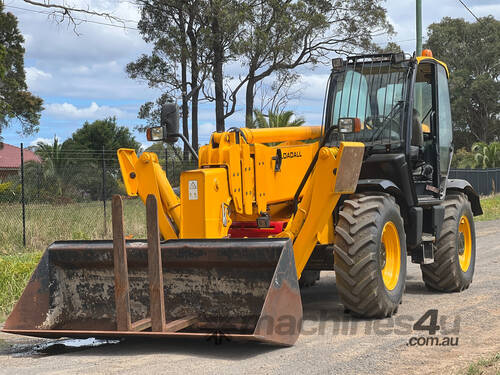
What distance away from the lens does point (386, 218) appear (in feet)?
23.8

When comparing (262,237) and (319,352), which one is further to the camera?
(262,237)

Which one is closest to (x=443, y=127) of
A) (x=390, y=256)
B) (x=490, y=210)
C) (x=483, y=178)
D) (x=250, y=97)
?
(x=390, y=256)

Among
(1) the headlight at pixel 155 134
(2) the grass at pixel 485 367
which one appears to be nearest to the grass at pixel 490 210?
(1) the headlight at pixel 155 134

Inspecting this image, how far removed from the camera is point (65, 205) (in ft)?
52.9

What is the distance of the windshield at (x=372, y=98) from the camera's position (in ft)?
27.6

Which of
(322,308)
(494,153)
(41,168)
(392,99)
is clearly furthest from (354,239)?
(494,153)

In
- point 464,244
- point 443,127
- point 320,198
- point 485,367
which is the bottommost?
point 485,367

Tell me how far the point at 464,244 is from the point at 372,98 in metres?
2.43

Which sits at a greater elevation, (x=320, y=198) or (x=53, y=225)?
(x=320, y=198)

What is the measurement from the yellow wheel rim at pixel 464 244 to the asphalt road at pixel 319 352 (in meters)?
1.56

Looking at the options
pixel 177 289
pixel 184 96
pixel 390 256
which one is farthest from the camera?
pixel 184 96

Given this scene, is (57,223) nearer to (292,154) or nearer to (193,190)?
(292,154)

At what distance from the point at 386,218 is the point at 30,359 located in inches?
141

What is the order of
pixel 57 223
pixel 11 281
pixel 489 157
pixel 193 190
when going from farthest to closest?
pixel 489 157 → pixel 57 223 → pixel 11 281 → pixel 193 190
